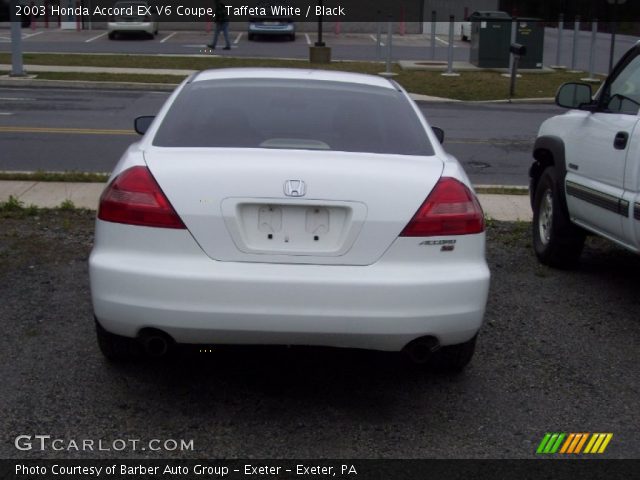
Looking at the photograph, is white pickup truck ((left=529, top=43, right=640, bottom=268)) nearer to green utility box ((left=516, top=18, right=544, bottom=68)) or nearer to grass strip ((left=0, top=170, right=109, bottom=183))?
grass strip ((left=0, top=170, right=109, bottom=183))

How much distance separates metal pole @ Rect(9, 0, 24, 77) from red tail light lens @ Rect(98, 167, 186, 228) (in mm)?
17136

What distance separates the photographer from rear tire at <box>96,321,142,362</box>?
4914 mm

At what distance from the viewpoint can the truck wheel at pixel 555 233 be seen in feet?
24.0

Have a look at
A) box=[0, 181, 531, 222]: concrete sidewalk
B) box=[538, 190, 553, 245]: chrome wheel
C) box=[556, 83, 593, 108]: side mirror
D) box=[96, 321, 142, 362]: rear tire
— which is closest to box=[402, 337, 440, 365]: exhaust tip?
box=[96, 321, 142, 362]: rear tire

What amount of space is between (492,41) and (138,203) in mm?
24104

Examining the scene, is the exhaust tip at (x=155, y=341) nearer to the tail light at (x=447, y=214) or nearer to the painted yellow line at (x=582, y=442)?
the tail light at (x=447, y=214)

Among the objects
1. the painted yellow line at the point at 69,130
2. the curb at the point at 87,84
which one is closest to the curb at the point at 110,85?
the curb at the point at 87,84

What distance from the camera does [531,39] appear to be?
27.2m

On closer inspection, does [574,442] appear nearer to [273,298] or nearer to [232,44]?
[273,298]

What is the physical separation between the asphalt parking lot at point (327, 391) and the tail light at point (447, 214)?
35.2 inches

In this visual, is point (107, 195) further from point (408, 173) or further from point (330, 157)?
point (408, 173)

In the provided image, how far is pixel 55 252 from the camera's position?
7543 millimetres
